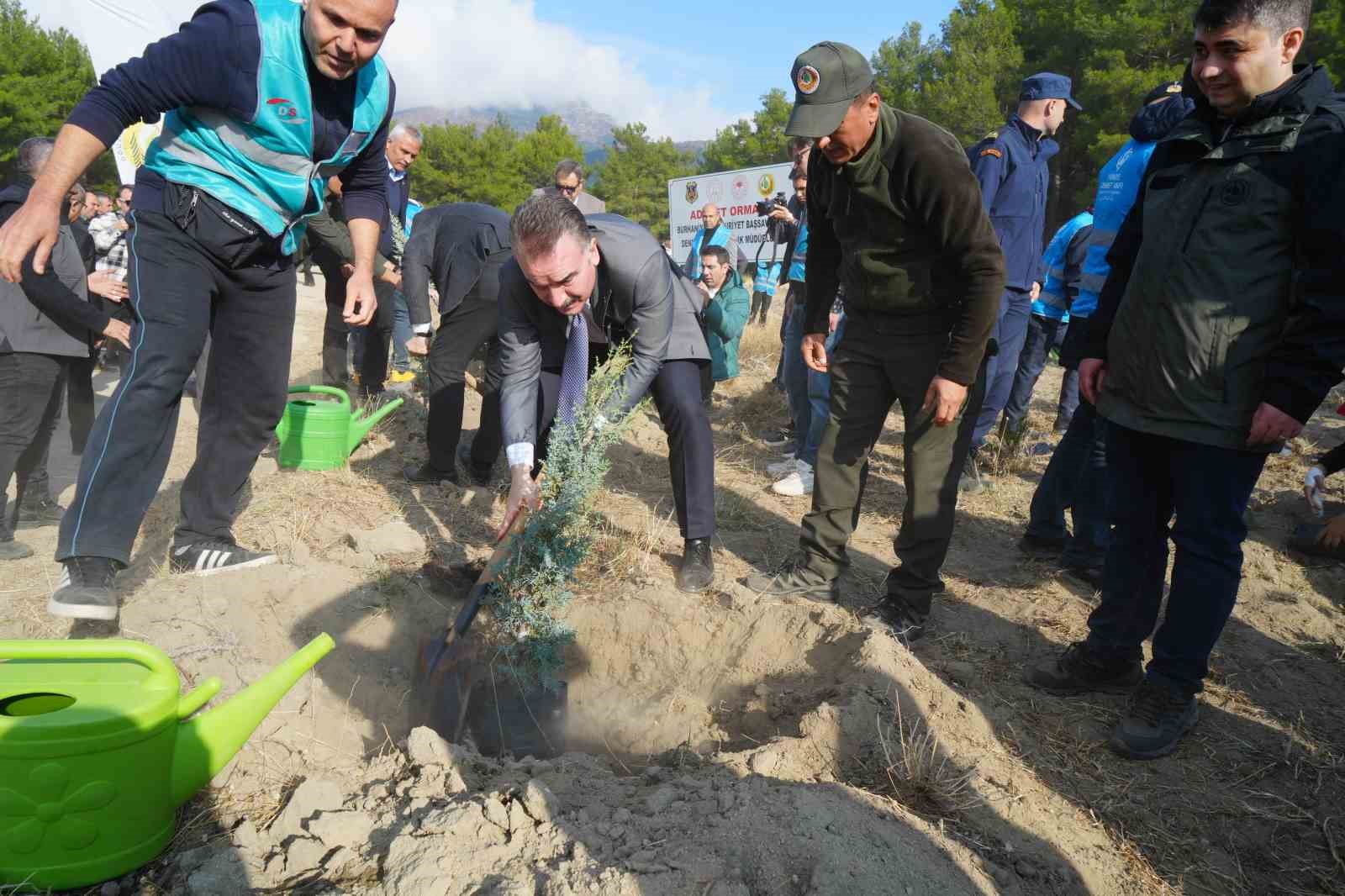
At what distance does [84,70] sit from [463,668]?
119ft

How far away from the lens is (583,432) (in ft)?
10.8

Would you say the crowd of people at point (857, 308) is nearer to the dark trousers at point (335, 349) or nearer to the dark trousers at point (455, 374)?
the dark trousers at point (455, 374)

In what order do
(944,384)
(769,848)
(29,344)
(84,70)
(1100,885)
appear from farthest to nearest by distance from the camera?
(84,70)
(29,344)
(944,384)
(1100,885)
(769,848)

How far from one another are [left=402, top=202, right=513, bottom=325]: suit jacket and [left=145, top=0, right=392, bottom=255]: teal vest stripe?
1870 mm

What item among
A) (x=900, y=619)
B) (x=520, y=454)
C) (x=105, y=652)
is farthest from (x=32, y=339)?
(x=900, y=619)

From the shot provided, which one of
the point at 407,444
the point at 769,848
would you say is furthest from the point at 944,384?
the point at 407,444

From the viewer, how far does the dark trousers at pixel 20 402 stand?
13.9 ft

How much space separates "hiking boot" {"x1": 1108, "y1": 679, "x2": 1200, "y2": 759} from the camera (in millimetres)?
2547

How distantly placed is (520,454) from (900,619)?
1.70m

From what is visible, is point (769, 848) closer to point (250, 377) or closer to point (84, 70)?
point (250, 377)

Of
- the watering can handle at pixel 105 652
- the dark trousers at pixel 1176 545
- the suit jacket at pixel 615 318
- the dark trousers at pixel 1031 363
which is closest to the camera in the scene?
the watering can handle at pixel 105 652

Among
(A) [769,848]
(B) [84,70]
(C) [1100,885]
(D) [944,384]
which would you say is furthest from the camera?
(B) [84,70]

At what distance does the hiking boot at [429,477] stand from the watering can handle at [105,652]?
3154 millimetres

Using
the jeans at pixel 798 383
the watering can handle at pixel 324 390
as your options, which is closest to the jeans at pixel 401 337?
the watering can handle at pixel 324 390
